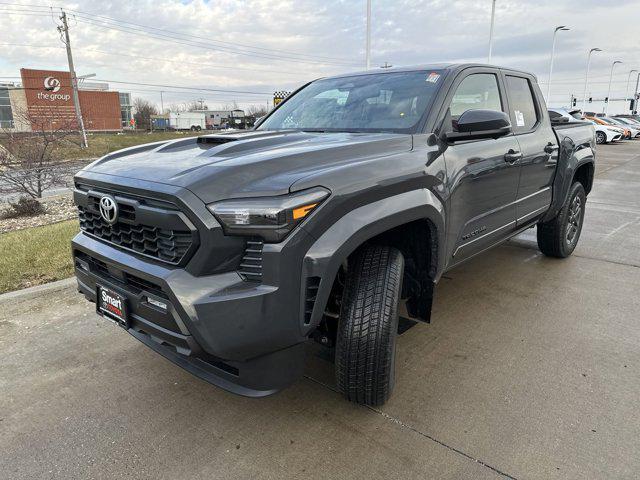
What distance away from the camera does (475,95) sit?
11.1 feet

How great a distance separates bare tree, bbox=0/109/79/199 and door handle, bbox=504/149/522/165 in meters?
10.1

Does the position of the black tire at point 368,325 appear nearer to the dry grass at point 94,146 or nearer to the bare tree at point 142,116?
the dry grass at point 94,146

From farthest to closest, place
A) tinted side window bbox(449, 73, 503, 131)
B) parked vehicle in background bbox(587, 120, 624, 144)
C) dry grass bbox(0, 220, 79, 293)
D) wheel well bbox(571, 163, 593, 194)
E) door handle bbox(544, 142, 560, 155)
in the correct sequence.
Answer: parked vehicle in background bbox(587, 120, 624, 144)
wheel well bbox(571, 163, 593, 194)
dry grass bbox(0, 220, 79, 293)
door handle bbox(544, 142, 560, 155)
tinted side window bbox(449, 73, 503, 131)

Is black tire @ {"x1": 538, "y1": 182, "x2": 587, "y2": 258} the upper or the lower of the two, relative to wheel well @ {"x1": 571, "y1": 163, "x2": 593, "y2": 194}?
lower

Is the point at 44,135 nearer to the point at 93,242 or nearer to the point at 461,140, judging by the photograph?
the point at 93,242

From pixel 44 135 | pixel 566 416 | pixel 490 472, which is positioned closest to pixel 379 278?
pixel 490 472

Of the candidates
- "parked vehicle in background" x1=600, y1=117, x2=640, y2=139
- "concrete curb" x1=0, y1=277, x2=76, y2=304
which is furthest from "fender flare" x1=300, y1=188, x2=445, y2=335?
"parked vehicle in background" x1=600, y1=117, x2=640, y2=139

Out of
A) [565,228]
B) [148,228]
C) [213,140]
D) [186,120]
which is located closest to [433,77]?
[213,140]

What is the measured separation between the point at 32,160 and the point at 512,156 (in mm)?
10659

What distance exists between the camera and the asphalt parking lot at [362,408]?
2.23 m

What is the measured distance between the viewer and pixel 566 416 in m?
2.51

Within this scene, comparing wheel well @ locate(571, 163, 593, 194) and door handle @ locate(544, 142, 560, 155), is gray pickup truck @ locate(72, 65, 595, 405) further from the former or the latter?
wheel well @ locate(571, 163, 593, 194)

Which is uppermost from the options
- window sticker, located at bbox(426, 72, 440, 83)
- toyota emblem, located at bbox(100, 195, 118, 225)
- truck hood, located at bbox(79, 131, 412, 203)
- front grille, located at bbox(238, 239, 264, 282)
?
window sticker, located at bbox(426, 72, 440, 83)

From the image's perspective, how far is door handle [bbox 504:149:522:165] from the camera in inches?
136
